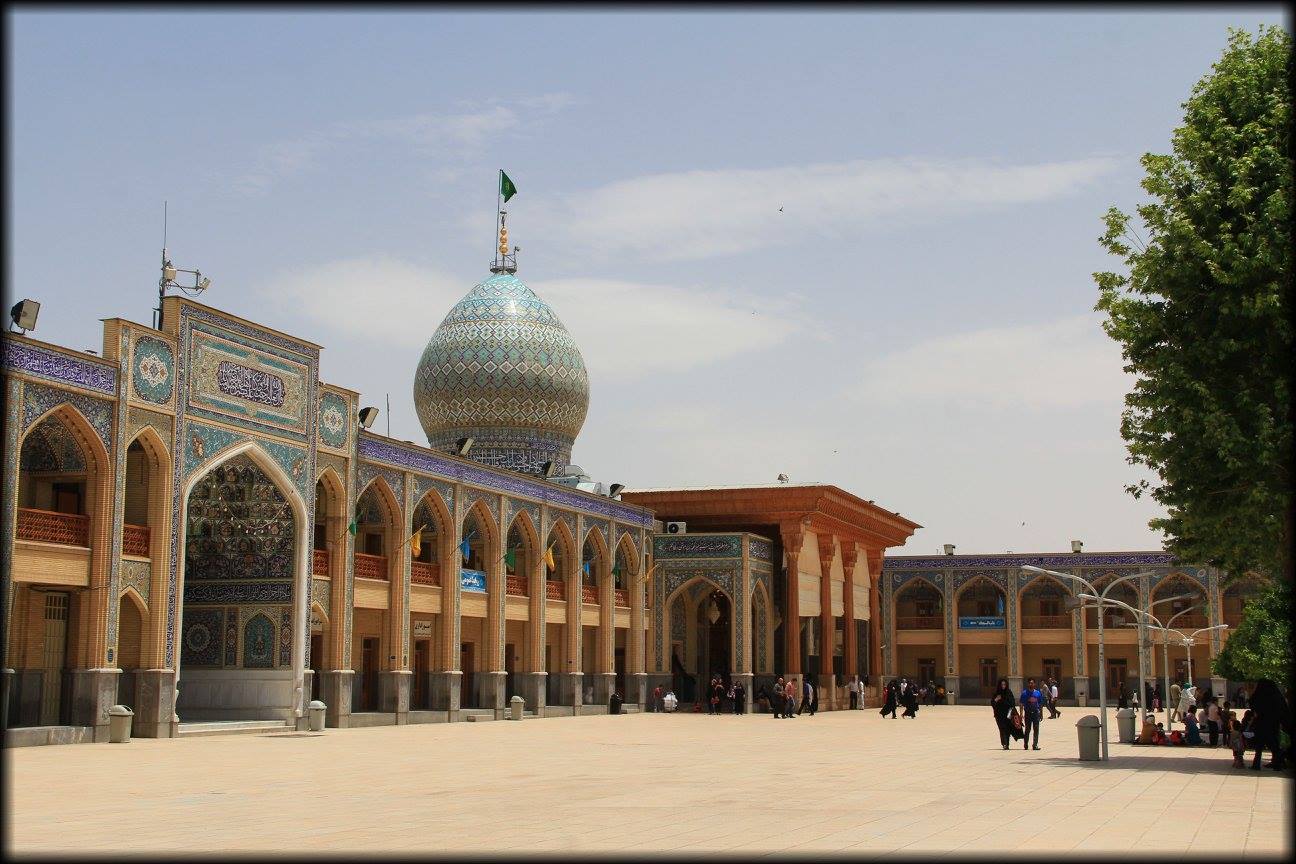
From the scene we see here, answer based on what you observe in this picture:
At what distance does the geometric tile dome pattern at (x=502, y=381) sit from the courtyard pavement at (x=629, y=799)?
20175 mm

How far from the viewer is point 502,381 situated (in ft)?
148

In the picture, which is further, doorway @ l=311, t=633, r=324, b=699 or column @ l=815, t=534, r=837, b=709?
column @ l=815, t=534, r=837, b=709

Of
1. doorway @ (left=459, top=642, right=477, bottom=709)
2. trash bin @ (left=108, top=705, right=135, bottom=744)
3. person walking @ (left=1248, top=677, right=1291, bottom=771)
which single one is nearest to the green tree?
person walking @ (left=1248, top=677, right=1291, bottom=771)

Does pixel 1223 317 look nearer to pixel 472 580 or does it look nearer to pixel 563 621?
pixel 472 580

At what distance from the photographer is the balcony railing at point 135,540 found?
2494 centimetres

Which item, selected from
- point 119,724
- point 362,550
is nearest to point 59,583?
point 119,724

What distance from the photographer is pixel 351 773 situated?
1773cm

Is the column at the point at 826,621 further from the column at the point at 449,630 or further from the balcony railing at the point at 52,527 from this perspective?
the balcony railing at the point at 52,527

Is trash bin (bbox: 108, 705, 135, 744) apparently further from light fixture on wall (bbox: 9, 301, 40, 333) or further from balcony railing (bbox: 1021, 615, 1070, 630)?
balcony railing (bbox: 1021, 615, 1070, 630)

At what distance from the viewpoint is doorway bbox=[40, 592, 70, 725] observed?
24.8 metres

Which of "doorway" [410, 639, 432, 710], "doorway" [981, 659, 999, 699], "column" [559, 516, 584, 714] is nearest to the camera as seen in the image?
"doorway" [410, 639, 432, 710]

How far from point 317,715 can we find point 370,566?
4.98 m

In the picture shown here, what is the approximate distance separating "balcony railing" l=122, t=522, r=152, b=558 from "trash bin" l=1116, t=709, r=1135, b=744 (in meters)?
17.4

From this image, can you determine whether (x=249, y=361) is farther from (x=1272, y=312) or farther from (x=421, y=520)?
(x=1272, y=312)
